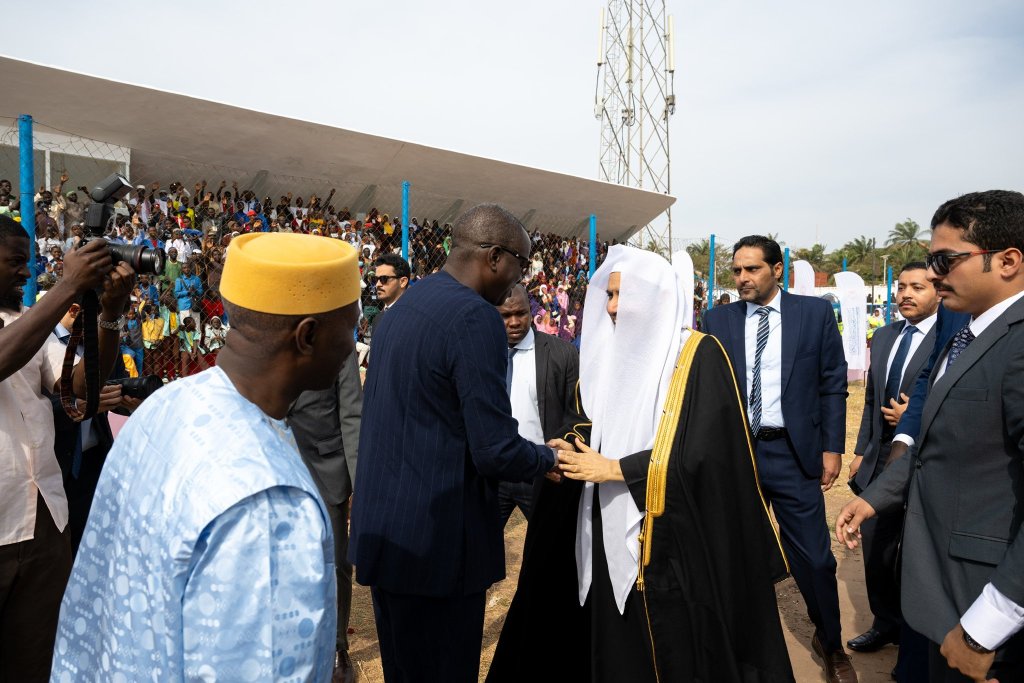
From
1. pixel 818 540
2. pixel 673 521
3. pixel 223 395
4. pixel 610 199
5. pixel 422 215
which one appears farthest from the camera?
pixel 610 199

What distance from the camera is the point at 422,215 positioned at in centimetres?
1551

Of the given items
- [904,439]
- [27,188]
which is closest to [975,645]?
[904,439]

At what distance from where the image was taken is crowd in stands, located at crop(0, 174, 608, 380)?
758 cm

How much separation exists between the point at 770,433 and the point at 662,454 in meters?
1.60

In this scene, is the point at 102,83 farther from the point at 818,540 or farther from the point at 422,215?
the point at 818,540

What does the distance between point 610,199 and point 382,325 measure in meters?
17.9

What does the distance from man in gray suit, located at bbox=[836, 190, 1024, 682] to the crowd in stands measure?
2310 millimetres

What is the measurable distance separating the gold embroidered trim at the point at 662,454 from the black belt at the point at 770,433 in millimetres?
1510

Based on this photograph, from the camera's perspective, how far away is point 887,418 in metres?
3.82

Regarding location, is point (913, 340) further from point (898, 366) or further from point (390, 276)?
point (390, 276)

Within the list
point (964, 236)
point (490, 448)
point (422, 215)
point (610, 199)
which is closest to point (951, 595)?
point (964, 236)

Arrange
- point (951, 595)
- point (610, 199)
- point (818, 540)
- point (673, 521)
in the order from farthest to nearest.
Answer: point (610, 199) → point (818, 540) → point (673, 521) → point (951, 595)

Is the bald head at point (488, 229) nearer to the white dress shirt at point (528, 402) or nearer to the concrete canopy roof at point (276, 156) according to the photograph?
the white dress shirt at point (528, 402)

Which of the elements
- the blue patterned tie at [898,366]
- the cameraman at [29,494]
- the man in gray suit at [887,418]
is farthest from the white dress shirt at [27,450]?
the blue patterned tie at [898,366]
